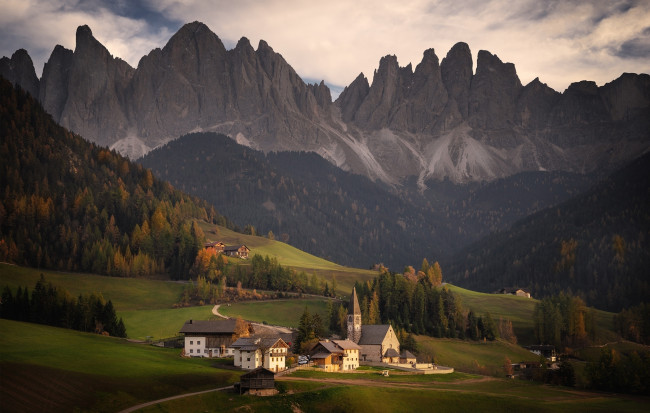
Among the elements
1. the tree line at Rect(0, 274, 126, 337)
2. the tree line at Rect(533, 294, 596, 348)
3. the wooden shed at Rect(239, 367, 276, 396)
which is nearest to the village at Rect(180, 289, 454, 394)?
the wooden shed at Rect(239, 367, 276, 396)

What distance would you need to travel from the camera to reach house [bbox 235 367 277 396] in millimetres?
90875

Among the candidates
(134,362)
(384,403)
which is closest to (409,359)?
(384,403)

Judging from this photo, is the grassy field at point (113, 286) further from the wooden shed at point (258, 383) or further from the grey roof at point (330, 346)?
the wooden shed at point (258, 383)

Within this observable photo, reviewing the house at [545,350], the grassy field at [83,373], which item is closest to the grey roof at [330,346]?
the grassy field at [83,373]

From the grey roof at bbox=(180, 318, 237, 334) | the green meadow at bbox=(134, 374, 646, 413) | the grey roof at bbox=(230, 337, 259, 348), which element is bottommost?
the green meadow at bbox=(134, 374, 646, 413)

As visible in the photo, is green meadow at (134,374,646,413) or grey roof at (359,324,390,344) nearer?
green meadow at (134,374,646,413)

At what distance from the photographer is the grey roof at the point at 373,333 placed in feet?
441

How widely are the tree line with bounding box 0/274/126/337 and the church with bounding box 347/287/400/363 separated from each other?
40896 millimetres

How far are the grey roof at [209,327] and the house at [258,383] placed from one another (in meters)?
34.1

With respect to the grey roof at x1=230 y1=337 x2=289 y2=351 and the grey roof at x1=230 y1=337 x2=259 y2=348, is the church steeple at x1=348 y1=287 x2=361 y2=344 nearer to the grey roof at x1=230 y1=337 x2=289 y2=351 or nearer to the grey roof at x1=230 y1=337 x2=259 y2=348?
the grey roof at x1=230 y1=337 x2=289 y2=351

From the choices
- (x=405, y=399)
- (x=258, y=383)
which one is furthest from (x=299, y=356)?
(x=258, y=383)

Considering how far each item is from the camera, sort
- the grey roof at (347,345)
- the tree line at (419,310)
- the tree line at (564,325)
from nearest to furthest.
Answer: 1. the grey roof at (347,345)
2. the tree line at (419,310)
3. the tree line at (564,325)

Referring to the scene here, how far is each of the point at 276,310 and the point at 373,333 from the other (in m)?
35.7

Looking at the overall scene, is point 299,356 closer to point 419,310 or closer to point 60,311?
point 60,311
